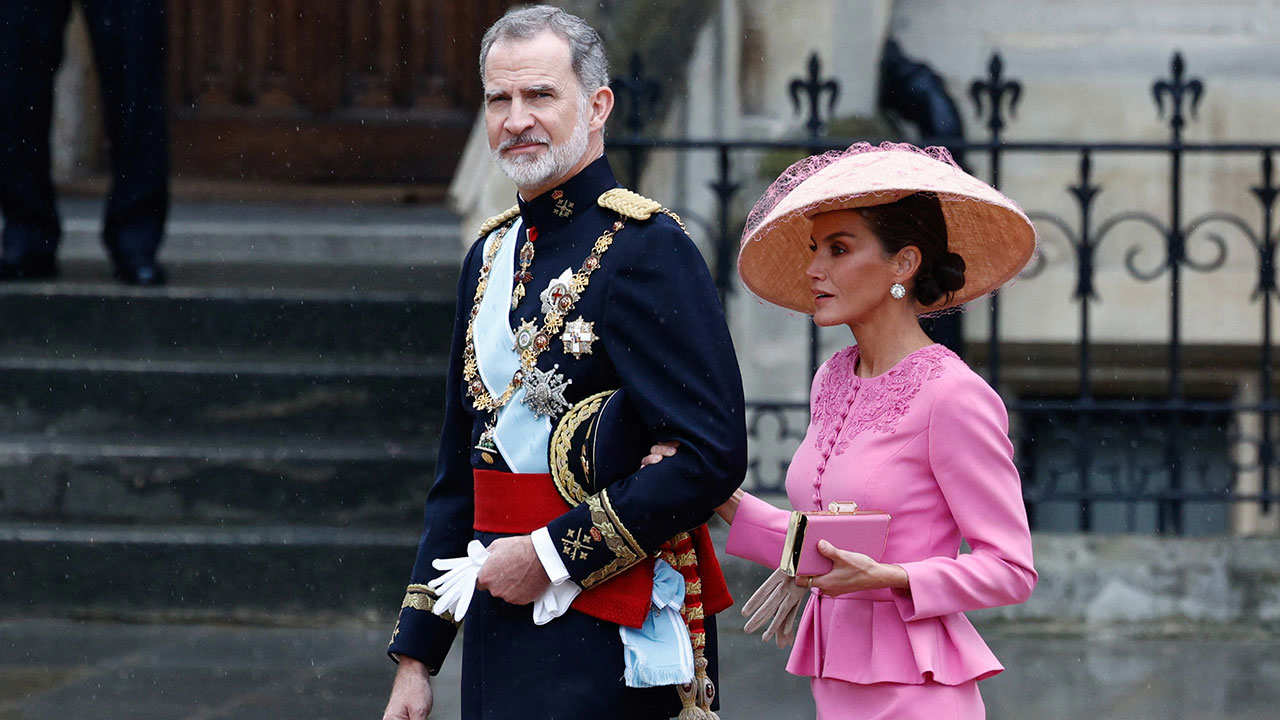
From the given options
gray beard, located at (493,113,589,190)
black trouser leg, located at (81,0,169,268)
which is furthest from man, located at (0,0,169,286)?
gray beard, located at (493,113,589,190)

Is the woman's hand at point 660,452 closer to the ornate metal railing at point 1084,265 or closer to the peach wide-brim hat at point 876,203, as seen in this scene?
the peach wide-brim hat at point 876,203

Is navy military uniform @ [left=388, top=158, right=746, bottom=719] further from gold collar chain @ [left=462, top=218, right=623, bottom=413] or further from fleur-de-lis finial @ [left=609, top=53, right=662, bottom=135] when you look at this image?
fleur-de-lis finial @ [left=609, top=53, right=662, bottom=135]

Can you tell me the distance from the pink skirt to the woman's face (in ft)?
1.94

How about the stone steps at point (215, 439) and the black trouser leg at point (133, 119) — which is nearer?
the stone steps at point (215, 439)

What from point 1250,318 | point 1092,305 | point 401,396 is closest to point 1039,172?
point 1092,305

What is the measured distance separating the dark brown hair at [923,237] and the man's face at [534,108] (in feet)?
1.63

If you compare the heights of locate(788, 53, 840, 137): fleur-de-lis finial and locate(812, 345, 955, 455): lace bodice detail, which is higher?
locate(788, 53, 840, 137): fleur-de-lis finial

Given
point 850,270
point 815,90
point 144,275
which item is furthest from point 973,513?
point 144,275

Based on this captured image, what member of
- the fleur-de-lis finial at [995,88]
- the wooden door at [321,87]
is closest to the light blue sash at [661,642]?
the fleur-de-lis finial at [995,88]

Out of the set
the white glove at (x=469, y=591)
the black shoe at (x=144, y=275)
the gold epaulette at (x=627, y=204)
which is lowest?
the white glove at (x=469, y=591)

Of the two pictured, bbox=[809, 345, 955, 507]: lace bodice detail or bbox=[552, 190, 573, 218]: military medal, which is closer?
bbox=[809, 345, 955, 507]: lace bodice detail

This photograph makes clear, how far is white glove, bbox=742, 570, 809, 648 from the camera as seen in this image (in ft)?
9.35

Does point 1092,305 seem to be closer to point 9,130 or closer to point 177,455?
point 177,455

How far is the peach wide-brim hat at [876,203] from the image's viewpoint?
273 cm
